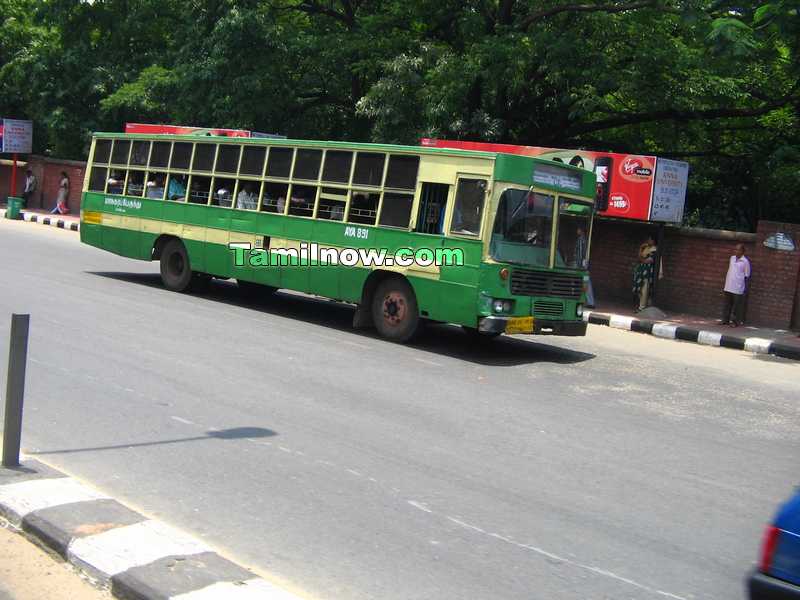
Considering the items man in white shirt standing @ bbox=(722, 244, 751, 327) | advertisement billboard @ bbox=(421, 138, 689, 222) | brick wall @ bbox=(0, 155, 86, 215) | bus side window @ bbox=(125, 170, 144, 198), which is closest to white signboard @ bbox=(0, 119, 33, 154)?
brick wall @ bbox=(0, 155, 86, 215)

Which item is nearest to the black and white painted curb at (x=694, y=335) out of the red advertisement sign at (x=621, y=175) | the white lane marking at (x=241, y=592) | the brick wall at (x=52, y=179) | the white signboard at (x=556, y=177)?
the red advertisement sign at (x=621, y=175)

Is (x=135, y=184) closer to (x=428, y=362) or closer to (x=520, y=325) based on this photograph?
(x=428, y=362)

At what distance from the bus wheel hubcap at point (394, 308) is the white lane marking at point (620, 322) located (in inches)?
261

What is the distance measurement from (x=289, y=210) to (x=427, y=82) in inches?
338

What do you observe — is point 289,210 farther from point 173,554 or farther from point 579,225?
point 173,554

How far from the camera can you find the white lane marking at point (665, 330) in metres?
17.2

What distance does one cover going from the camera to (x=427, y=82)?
21.7 meters

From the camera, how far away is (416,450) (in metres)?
7.45

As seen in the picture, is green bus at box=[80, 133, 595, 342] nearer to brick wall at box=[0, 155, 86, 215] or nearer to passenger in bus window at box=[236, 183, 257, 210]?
passenger in bus window at box=[236, 183, 257, 210]

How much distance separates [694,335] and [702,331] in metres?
0.16

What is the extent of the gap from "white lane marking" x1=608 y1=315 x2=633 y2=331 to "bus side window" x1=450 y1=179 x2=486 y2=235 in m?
6.90

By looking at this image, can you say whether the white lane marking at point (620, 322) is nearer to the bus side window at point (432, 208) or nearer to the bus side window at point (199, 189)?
the bus side window at point (432, 208)

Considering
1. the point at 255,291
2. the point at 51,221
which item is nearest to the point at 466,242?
the point at 255,291

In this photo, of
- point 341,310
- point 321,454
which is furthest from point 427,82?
point 321,454
